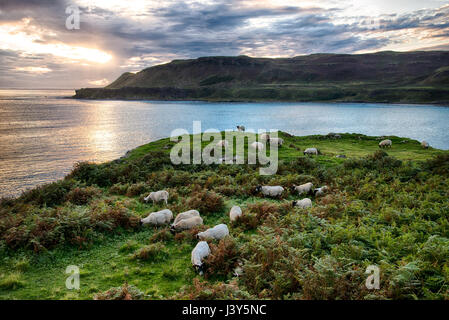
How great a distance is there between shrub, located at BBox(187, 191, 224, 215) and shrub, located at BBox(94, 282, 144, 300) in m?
7.21

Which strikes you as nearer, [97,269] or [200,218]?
[97,269]

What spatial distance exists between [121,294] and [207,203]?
316 inches

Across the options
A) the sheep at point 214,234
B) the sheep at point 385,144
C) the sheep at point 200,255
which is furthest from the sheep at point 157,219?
the sheep at point 385,144

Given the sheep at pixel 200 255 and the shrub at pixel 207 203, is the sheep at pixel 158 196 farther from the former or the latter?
the sheep at pixel 200 255

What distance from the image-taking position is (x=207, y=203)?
49.3ft

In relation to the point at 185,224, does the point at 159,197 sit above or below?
above

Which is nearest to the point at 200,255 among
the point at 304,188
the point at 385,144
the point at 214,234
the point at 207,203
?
the point at 214,234

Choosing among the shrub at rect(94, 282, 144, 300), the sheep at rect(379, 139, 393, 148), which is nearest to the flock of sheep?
the shrub at rect(94, 282, 144, 300)

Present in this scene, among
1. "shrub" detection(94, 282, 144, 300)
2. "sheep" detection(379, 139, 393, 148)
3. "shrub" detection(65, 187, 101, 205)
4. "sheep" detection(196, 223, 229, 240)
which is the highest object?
"sheep" detection(379, 139, 393, 148)

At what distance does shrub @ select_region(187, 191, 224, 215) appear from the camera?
48.5 feet

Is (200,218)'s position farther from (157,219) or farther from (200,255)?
(200,255)

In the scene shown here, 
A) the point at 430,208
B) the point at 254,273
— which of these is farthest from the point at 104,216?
the point at 430,208

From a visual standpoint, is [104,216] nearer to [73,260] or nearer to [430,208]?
[73,260]

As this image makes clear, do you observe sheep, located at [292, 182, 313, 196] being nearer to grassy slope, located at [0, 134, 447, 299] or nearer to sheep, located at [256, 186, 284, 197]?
sheep, located at [256, 186, 284, 197]
